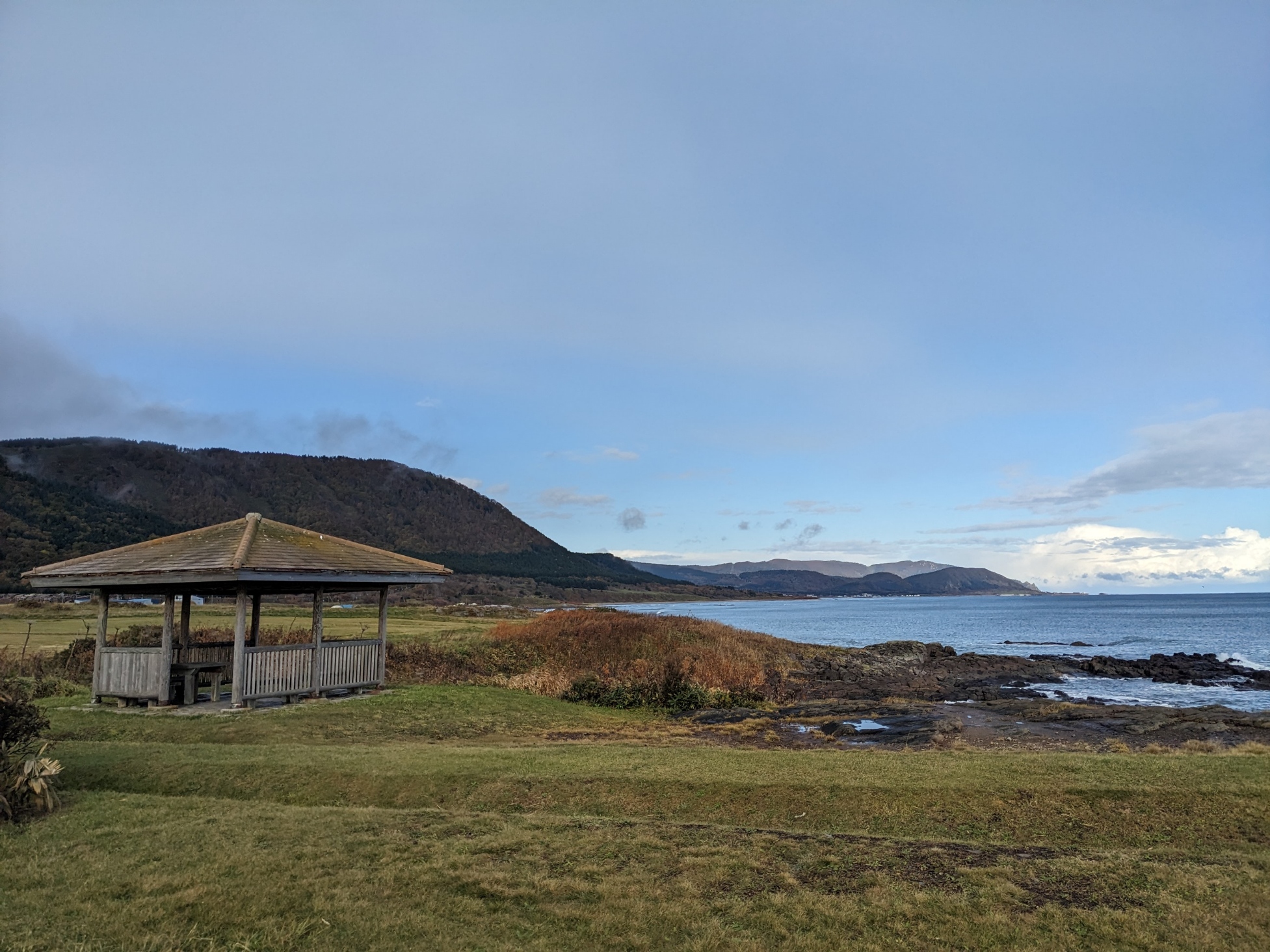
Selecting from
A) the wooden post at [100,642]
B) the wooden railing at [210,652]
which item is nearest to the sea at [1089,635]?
the wooden railing at [210,652]

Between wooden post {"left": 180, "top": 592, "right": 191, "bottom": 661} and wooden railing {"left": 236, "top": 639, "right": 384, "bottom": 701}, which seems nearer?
wooden railing {"left": 236, "top": 639, "right": 384, "bottom": 701}

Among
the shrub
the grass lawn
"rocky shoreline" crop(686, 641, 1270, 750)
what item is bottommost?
"rocky shoreline" crop(686, 641, 1270, 750)

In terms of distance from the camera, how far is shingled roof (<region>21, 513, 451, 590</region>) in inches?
612

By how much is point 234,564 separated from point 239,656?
2.40 metres

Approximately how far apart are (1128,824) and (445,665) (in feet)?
68.1

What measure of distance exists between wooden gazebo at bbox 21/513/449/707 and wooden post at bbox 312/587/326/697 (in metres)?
0.02

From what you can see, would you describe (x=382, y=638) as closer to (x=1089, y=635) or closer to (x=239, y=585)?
(x=239, y=585)

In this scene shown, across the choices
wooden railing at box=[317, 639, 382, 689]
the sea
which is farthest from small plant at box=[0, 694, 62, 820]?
the sea

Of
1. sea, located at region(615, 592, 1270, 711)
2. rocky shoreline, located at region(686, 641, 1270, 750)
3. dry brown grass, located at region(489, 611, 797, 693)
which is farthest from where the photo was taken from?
sea, located at region(615, 592, 1270, 711)

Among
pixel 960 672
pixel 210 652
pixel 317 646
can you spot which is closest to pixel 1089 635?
pixel 960 672

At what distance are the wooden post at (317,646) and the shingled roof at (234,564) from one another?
38 centimetres

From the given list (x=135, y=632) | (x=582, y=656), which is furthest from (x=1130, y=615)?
(x=135, y=632)

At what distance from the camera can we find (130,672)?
1683 centimetres

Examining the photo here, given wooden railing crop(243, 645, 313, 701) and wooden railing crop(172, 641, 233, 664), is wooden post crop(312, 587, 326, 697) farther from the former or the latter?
wooden railing crop(172, 641, 233, 664)
